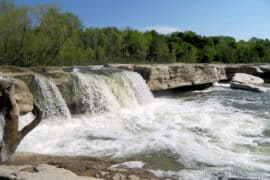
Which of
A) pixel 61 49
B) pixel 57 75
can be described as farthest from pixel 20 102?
pixel 61 49

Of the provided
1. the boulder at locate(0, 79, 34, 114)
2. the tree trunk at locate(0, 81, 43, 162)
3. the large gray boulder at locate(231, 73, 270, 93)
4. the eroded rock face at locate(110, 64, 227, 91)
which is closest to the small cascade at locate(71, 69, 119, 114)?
the boulder at locate(0, 79, 34, 114)

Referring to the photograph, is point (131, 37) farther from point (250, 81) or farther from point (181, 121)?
point (181, 121)

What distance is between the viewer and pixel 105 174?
546 cm

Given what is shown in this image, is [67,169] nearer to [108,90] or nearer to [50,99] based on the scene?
[50,99]

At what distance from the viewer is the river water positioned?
6426 mm

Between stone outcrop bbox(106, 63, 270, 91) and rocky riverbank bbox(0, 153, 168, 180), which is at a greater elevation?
stone outcrop bbox(106, 63, 270, 91)

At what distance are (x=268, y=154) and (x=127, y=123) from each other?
4351 mm

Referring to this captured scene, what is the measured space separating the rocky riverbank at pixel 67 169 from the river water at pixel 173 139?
1.69 ft

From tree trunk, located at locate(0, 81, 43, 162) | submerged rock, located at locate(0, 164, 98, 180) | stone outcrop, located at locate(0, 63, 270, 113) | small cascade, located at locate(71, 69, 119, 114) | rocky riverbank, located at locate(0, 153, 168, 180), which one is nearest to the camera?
submerged rock, located at locate(0, 164, 98, 180)

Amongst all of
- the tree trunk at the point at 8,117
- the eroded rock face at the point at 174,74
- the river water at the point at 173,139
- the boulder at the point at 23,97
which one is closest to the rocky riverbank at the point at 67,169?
the tree trunk at the point at 8,117

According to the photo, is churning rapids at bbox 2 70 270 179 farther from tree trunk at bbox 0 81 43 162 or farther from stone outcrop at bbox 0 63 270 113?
tree trunk at bbox 0 81 43 162

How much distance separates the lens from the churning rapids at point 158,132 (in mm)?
6590

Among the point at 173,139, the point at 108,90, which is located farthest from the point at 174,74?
the point at 173,139

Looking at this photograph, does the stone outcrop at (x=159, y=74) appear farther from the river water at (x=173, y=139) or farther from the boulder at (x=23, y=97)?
the river water at (x=173, y=139)
